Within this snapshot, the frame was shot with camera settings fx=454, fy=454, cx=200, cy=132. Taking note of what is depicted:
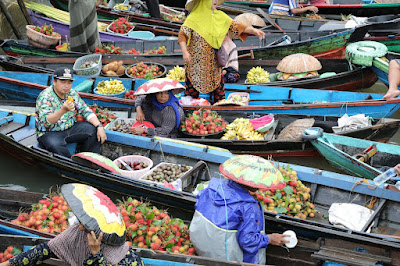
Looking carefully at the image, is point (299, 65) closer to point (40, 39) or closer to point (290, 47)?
point (290, 47)

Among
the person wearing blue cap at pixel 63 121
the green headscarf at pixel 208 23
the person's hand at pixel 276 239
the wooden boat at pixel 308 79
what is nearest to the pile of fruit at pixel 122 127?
the person wearing blue cap at pixel 63 121

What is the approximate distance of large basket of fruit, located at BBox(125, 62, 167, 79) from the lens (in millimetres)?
7324

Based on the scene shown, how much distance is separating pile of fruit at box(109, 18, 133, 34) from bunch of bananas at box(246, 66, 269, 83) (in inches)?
132

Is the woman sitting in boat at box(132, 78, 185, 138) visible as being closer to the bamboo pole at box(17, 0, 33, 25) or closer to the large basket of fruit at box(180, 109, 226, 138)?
the large basket of fruit at box(180, 109, 226, 138)

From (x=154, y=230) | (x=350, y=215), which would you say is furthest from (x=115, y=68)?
(x=350, y=215)

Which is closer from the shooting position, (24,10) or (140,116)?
(140,116)

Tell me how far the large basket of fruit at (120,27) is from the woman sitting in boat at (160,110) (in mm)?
4358

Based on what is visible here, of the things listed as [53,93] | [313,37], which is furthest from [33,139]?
[313,37]

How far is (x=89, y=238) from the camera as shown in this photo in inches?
96.4

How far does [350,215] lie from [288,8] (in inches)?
262

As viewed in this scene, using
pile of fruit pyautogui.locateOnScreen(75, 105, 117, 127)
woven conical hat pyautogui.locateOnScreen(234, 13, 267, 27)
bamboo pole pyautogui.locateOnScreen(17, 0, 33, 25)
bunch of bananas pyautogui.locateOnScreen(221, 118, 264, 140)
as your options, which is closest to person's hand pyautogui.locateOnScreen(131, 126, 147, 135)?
pile of fruit pyautogui.locateOnScreen(75, 105, 117, 127)

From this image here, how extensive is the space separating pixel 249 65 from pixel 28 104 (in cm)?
370

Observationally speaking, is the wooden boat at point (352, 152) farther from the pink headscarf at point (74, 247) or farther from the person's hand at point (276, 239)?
the pink headscarf at point (74, 247)

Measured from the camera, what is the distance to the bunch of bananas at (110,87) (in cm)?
680
